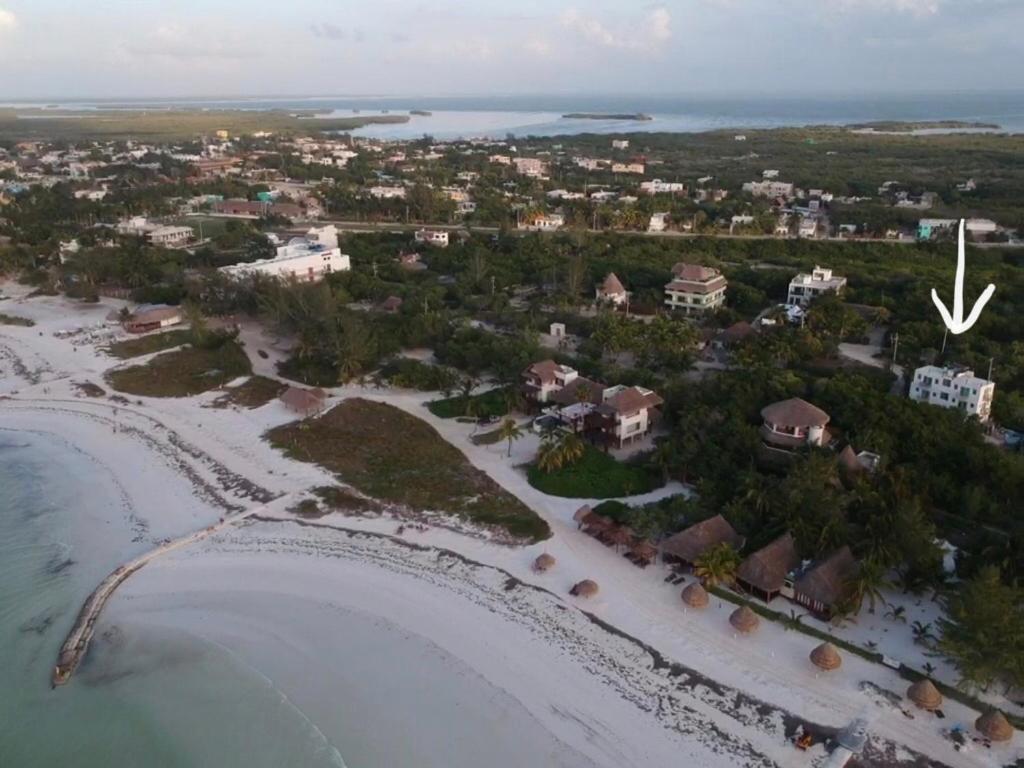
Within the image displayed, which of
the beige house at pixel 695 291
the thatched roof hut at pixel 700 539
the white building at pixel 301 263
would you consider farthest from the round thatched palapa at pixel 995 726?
the white building at pixel 301 263

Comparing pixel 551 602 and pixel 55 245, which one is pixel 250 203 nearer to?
pixel 55 245

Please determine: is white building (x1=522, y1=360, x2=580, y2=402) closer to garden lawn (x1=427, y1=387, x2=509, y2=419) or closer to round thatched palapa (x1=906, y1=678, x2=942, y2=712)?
garden lawn (x1=427, y1=387, x2=509, y2=419)

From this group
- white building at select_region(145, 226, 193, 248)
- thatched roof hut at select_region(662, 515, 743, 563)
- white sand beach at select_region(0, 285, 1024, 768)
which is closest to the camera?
white sand beach at select_region(0, 285, 1024, 768)

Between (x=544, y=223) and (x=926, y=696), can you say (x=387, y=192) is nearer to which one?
(x=544, y=223)

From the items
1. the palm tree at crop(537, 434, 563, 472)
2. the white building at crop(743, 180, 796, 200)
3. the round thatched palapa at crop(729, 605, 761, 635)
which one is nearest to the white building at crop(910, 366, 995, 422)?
the palm tree at crop(537, 434, 563, 472)

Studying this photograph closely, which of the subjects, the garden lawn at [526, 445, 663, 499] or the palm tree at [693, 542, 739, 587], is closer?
the palm tree at [693, 542, 739, 587]

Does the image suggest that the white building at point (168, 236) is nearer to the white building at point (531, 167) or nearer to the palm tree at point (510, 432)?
the palm tree at point (510, 432)

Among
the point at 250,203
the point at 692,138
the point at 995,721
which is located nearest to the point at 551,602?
the point at 995,721
